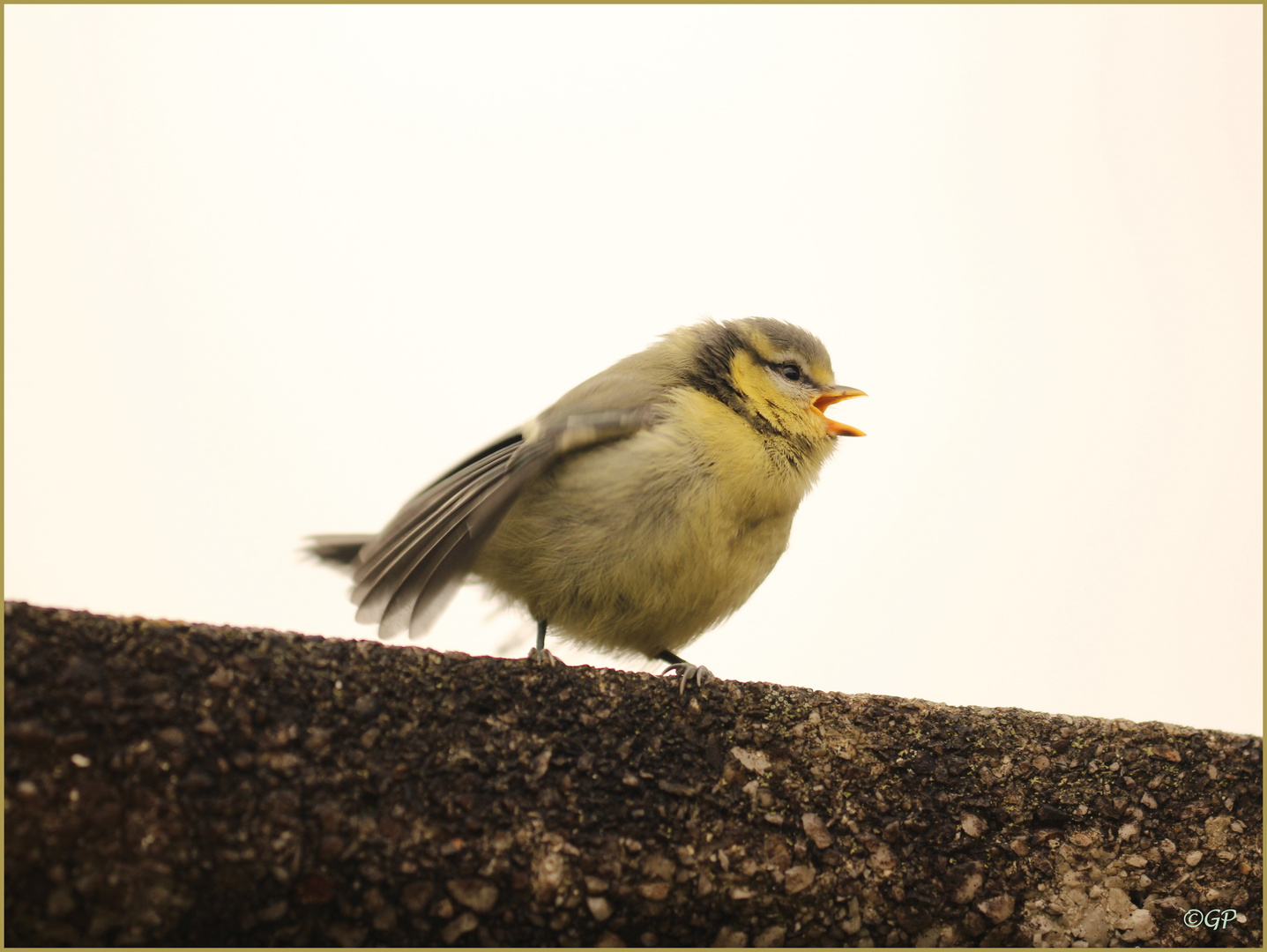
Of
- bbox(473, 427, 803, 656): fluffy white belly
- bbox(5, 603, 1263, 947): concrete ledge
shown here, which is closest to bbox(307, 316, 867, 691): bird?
bbox(473, 427, 803, 656): fluffy white belly

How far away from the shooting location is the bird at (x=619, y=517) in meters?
2.09

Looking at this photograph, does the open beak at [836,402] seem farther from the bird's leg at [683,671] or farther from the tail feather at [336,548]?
the tail feather at [336,548]

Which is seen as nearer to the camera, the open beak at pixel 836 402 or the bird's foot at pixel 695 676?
the bird's foot at pixel 695 676

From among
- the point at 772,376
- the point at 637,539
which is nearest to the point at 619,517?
the point at 637,539

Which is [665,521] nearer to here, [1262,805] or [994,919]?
[994,919]

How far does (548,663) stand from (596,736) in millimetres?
141

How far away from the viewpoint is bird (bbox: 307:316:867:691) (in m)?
2.09

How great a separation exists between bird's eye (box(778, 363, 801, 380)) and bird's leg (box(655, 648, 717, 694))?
3.03ft

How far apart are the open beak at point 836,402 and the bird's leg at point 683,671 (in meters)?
0.81

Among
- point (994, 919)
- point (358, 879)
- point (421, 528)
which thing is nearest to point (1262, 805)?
point (994, 919)

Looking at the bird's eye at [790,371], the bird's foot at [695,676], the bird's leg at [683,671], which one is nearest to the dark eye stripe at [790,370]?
the bird's eye at [790,371]

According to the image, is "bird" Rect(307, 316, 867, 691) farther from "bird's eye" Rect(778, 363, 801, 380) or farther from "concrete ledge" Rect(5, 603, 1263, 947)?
"concrete ledge" Rect(5, 603, 1263, 947)

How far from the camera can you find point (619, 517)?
86.0 inches

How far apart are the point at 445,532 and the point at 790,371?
128 centimetres
